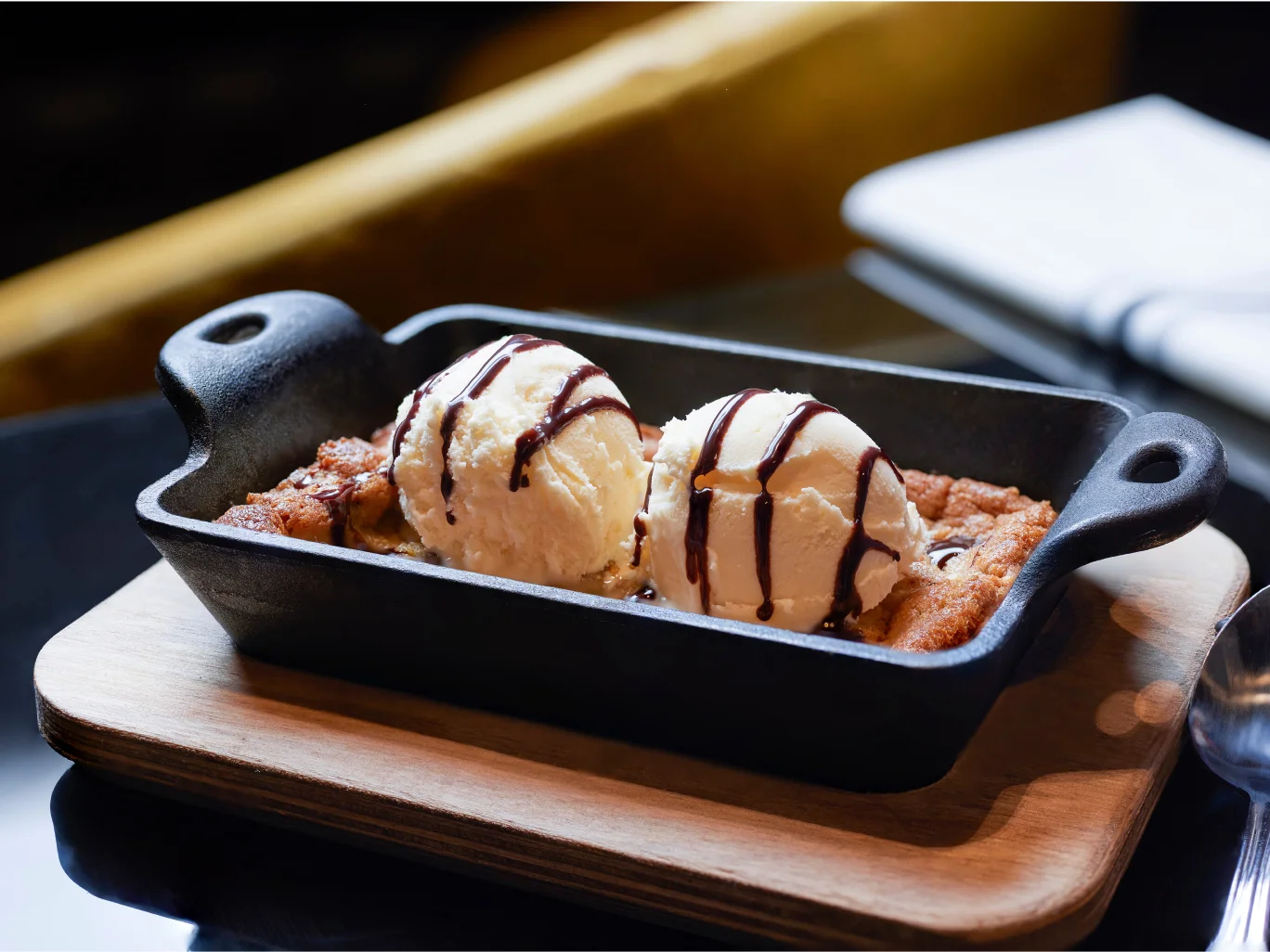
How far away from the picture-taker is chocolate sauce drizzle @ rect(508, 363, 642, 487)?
4.40 feet

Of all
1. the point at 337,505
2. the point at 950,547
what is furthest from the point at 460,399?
the point at 950,547

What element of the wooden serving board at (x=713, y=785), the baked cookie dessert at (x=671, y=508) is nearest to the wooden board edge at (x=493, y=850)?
the wooden serving board at (x=713, y=785)

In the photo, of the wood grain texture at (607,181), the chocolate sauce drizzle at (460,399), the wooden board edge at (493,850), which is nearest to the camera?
the wooden board edge at (493,850)

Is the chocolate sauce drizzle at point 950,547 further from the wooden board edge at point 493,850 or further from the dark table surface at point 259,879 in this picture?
the wooden board edge at point 493,850

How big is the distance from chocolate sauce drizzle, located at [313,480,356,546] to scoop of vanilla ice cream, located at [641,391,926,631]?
0.39 m

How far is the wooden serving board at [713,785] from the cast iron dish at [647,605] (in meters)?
0.04

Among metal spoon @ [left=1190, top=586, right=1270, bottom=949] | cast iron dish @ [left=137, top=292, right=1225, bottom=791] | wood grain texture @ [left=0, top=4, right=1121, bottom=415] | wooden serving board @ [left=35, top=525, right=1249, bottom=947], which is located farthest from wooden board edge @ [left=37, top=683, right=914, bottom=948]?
wood grain texture @ [left=0, top=4, right=1121, bottom=415]

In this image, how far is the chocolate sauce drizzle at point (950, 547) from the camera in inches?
55.9

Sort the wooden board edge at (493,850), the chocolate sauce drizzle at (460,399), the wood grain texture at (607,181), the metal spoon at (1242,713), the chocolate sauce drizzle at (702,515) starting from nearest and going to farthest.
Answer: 1. the wooden board edge at (493,850)
2. the metal spoon at (1242,713)
3. the chocolate sauce drizzle at (702,515)
4. the chocolate sauce drizzle at (460,399)
5. the wood grain texture at (607,181)

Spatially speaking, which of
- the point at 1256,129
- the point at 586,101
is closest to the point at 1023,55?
the point at 1256,129

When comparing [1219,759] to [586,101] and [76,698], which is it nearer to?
[76,698]

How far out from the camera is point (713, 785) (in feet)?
3.81

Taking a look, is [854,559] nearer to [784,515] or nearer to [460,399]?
[784,515]

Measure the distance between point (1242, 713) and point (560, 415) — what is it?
75 cm
